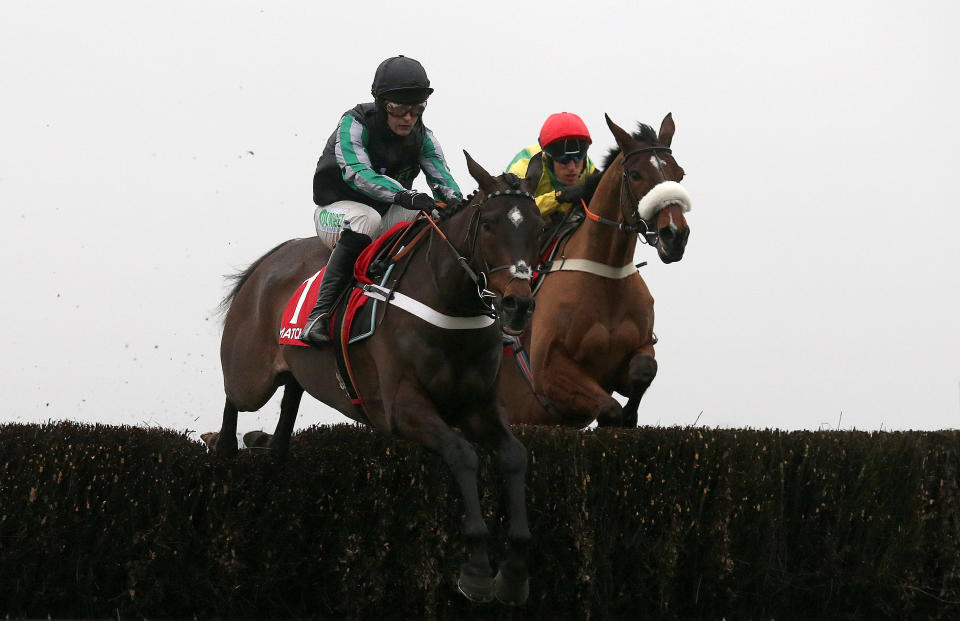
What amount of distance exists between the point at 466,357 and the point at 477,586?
1129 millimetres

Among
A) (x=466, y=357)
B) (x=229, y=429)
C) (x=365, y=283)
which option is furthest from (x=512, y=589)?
(x=229, y=429)

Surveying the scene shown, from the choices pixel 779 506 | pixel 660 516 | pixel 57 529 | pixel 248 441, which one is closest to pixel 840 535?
pixel 779 506

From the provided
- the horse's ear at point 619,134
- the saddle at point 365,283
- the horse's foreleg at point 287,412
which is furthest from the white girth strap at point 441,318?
the horse's ear at point 619,134

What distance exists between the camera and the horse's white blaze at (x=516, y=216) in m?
5.28

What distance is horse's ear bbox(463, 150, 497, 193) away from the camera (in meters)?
5.57

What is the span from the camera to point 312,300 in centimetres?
706

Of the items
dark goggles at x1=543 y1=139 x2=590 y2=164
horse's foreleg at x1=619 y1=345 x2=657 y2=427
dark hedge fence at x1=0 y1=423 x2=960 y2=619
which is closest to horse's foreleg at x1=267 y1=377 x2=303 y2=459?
dark hedge fence at x1=0 y1=423 x2=960 y2=619

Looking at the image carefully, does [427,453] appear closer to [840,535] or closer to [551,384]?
[551,384]

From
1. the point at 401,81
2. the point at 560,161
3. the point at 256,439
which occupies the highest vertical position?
the point at 560,161

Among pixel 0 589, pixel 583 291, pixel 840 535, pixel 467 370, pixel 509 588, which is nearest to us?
pixel 509 588

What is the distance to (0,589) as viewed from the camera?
6.46 meters

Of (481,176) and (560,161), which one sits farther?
(560,161)

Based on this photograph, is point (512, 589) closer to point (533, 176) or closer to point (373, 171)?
point (533, 176)

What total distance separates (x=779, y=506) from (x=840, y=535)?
0.42 meters
